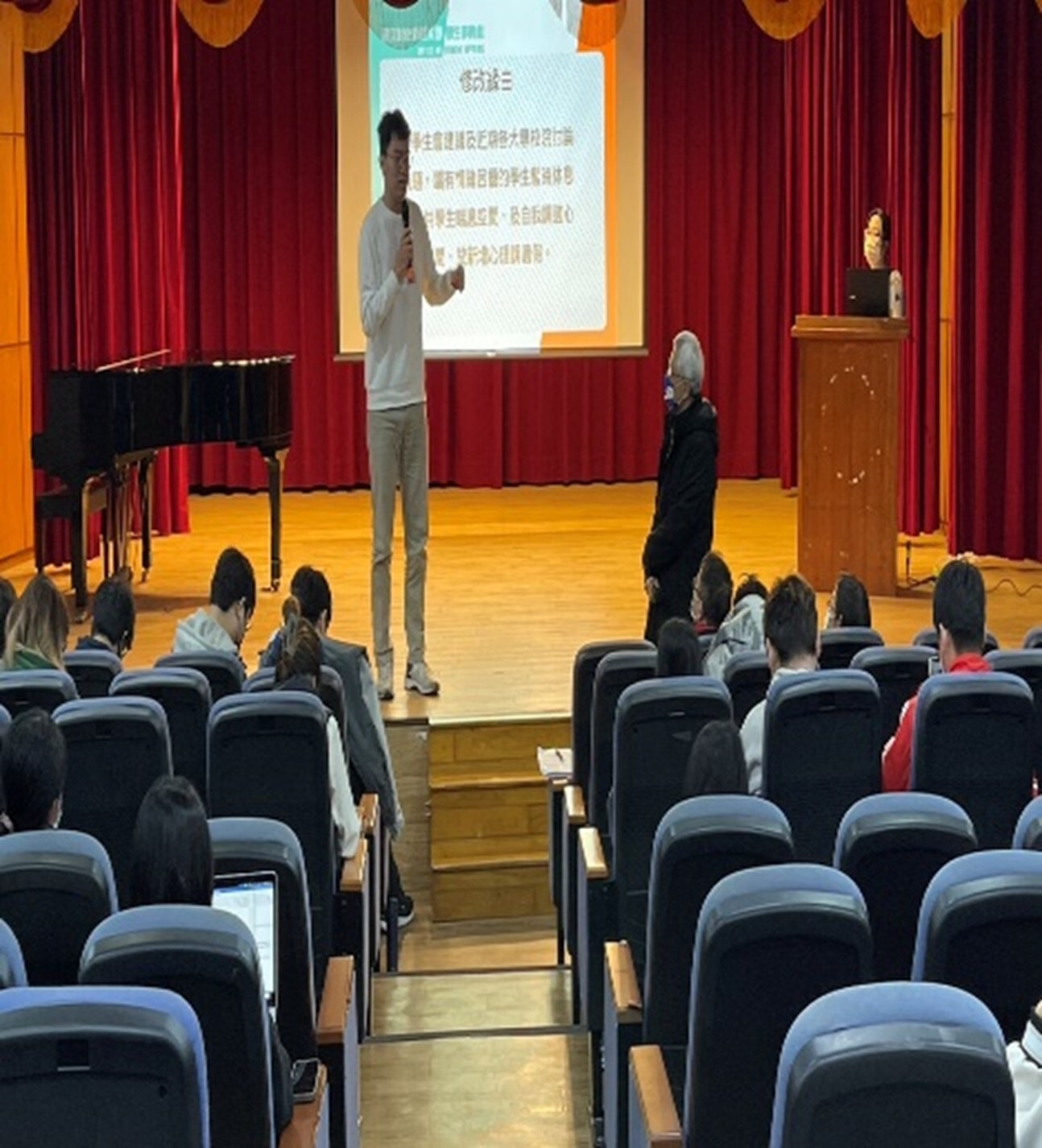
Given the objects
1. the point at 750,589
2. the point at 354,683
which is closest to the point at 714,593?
the point at 750,589

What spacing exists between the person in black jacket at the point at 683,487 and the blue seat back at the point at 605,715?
5.20 ft

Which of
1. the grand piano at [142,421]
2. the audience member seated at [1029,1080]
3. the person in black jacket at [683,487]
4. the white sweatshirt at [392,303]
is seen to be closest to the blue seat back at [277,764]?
the audience member seated at [1029,1080]

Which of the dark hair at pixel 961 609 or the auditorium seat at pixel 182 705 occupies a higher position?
the dark hair at pixel 961 609

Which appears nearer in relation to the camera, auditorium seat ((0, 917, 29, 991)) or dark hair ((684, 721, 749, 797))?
auditorium seat ((0, 917, 29, 991))

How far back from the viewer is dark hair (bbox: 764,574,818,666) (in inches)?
203

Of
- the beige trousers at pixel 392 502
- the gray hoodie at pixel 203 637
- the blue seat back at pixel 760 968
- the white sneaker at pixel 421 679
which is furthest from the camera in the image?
the white sneaker at pixel 421 679

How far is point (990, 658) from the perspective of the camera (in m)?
5.59

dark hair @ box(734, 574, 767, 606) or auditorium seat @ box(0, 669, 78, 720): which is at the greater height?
dark hair @ box(734, 574, 767, 606)

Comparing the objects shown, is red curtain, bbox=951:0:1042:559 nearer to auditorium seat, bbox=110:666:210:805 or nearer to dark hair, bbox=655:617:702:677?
dark hair, bbox=655:617:702:677

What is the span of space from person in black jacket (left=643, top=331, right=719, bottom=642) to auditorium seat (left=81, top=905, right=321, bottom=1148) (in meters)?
4.73

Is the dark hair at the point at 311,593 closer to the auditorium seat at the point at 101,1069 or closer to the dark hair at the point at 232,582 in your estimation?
the dark hair at the point at 232,582

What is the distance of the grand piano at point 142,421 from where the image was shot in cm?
939

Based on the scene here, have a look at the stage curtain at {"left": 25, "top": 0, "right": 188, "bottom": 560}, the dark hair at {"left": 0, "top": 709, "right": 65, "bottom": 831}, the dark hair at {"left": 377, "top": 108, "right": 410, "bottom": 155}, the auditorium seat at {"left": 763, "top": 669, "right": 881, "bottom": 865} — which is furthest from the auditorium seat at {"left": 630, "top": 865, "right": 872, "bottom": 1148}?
the stage curtain at {"left": 25, "top": 0, "right": 188, "bottom": 560}

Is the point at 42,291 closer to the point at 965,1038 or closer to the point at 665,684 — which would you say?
the point at 665,684
